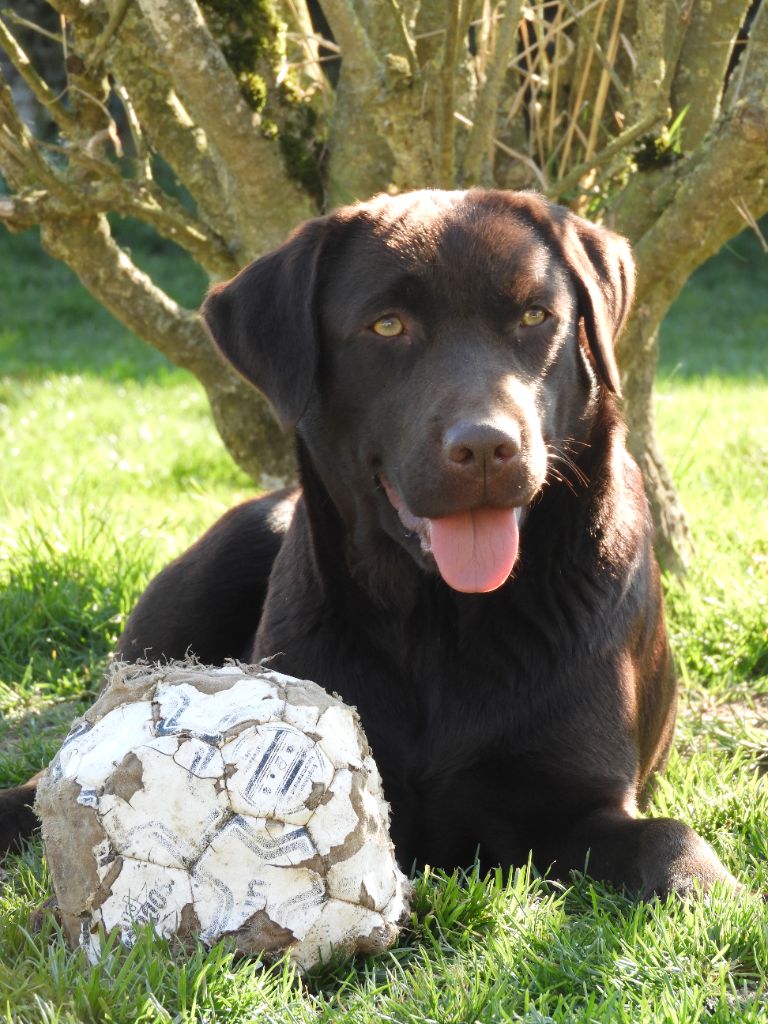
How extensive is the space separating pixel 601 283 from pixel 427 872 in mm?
1452

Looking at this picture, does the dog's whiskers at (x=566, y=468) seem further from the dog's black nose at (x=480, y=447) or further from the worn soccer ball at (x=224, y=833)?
the worn soccer ball at (x=224, y=833)

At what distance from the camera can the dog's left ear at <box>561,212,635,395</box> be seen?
10.2 ft

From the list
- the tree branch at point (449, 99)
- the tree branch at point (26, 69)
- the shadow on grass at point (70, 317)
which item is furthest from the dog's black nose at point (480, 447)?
the shadow on grass at point (70, 317)

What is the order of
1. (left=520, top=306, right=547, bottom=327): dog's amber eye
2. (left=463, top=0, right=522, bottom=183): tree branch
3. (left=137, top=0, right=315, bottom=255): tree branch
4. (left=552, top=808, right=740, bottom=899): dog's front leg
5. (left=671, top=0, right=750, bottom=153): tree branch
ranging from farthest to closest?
(left=671, top=0, right=750, bottom=153): tree branch < (left=137, top=0, right=315, bottom=255): tree branch < (left=463, top=0, right=522, bottom=183): tree branch < (left=520, top=306, right=547, bottom=327): dog's amber eye < (left=552, top=808, right=740, bottom=899): dog's front leg

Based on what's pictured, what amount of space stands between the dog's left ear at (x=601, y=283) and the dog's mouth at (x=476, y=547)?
1.66 ft

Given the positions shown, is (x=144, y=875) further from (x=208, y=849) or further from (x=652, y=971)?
(x=652, y=971)

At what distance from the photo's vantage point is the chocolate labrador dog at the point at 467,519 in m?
2.86

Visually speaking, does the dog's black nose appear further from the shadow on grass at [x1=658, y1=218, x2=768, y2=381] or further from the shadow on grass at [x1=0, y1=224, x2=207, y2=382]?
the shadow on grass at [x1=0, y1=224, x2=207, y2=382]

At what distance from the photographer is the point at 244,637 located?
4152mm

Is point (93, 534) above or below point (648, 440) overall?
below

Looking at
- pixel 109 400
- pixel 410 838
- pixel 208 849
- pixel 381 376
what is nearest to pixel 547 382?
pixel 381 376

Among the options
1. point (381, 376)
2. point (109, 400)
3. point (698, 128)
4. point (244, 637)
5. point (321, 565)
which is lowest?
point (109, 400)

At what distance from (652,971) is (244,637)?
2135mm

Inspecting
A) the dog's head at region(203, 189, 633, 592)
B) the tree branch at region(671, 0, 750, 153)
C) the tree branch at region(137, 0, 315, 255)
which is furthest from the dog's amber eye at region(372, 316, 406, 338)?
the tree branch at region(671, 0, 750, 153)
